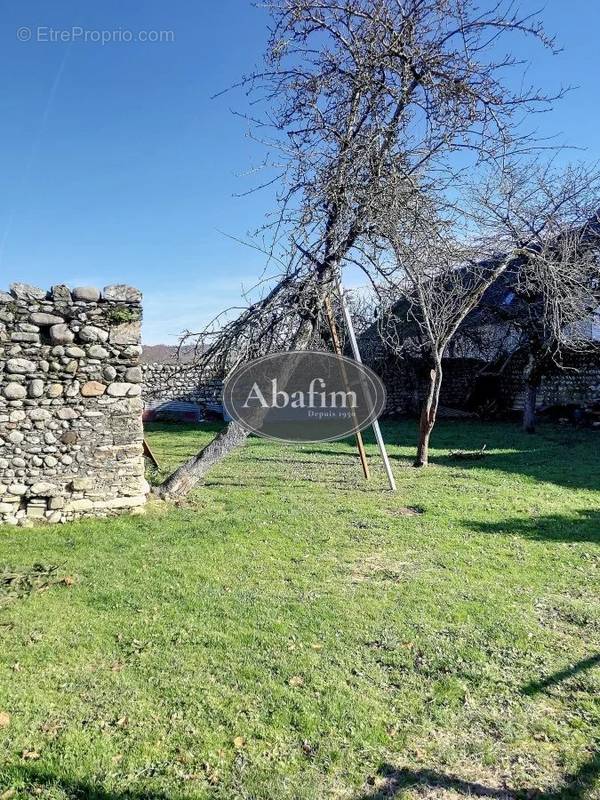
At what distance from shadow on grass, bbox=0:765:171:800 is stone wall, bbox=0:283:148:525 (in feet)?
13.0

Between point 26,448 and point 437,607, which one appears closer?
point 437,607

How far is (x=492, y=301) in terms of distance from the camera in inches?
583

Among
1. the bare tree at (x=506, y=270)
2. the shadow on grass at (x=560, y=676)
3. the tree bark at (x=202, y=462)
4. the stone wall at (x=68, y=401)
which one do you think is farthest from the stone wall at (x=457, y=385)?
the shadow on grass at (x=560, y=676)

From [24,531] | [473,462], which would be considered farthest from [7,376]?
[473,462]

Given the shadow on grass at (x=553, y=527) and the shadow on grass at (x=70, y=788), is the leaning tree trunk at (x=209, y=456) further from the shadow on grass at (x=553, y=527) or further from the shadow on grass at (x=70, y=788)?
the shadow on grass at (x=70, y=788)

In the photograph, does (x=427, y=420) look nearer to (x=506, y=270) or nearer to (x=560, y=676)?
(x=506, y=270)

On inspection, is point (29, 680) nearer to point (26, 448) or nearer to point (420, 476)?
point (26, 448)

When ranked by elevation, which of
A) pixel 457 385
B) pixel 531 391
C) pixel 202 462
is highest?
pixel 457 385

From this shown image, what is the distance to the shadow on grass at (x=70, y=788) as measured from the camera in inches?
83.8

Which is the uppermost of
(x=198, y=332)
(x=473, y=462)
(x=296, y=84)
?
(x=296, y=84)

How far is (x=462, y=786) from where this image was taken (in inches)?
87.6

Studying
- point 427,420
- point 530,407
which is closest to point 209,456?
point 427,420

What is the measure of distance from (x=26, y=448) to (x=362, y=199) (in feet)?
15.5

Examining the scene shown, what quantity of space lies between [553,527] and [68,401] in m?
5.46
